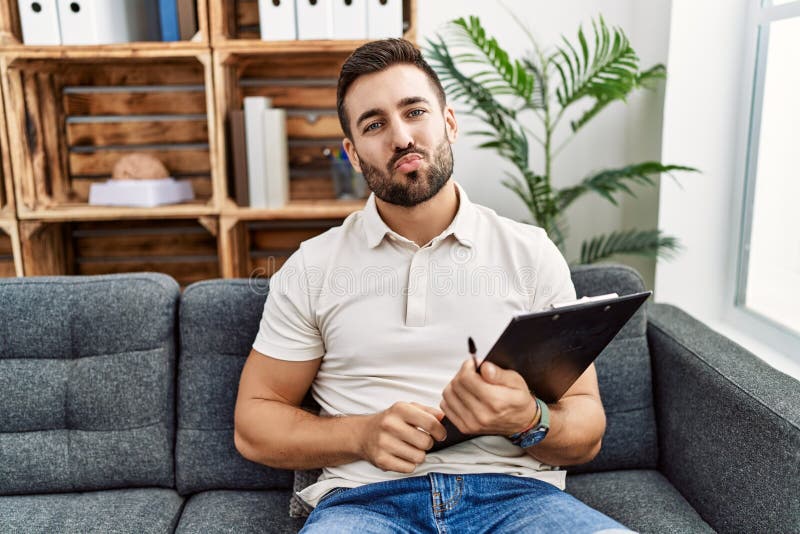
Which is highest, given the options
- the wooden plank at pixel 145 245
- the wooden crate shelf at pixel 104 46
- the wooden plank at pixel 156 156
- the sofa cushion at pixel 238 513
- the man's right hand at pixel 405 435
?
the wooden crate shelf at pixel 104 46

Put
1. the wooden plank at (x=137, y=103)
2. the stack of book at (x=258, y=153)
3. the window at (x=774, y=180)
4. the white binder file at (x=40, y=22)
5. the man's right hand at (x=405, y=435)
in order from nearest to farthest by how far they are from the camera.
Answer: the man's right hand at (x=405, y=435) → the window at (x=774, y=180) → the white binder file at (x=40, y=22) → the stack of book at (x=258, y=153) → the wooden plank at (x=137, y=103)

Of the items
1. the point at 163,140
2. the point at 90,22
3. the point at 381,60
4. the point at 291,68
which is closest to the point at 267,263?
the point at 163,140

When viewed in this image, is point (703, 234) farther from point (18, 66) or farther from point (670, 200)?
point (18, 66)

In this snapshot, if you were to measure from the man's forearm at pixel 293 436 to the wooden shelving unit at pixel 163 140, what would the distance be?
947 millimetres

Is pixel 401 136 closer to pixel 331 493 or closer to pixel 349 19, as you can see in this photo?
pixel 331 493

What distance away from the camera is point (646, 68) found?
81.4 inches

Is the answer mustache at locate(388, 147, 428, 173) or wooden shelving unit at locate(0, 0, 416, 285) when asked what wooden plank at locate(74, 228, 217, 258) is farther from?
mustache at locate(388, 147, 428, 173)

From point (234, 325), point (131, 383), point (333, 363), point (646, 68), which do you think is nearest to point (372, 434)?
point (333, 363)

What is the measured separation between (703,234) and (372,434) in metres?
1.33

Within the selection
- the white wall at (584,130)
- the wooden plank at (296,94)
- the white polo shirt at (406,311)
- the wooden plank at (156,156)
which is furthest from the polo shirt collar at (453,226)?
the wooden plank at (156,156)

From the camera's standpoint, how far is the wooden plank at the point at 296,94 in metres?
2.31

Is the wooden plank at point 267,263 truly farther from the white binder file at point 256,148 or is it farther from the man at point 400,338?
the man at point 400,338

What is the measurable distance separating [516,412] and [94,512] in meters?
0.87

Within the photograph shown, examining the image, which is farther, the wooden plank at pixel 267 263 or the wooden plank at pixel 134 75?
the wooden plank at pixel 267 263
